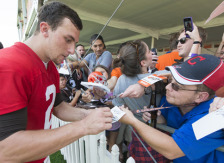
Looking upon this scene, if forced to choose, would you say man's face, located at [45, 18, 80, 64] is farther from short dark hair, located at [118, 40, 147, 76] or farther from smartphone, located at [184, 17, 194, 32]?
smartphone, located at [184, 17, 194, 32]

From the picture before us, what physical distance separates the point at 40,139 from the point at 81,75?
2325 millimetres

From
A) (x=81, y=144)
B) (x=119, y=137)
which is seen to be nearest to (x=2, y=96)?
(x=81, y=144)

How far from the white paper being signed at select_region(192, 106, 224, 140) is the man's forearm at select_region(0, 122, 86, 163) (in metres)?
0.65

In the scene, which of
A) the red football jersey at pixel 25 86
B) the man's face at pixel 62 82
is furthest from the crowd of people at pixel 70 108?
the man's face at pixel 62 82

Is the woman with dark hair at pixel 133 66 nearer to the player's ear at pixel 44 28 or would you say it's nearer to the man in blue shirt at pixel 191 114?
the man in blue shirt at pixel 191 114

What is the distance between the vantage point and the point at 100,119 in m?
0.86

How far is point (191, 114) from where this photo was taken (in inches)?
38.7

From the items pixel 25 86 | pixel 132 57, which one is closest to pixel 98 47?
pixel 132 57

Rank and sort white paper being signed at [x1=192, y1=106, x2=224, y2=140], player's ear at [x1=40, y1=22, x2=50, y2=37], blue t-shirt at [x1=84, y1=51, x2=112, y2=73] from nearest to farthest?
white paper being signed at [x1=192, y1=106, x2=224, y2=140]
player's ear at [x1=40, y1=22, x2=50, y2=37]
blue t-shirt at [x1=84, y1=51, x2=112, y2=73]

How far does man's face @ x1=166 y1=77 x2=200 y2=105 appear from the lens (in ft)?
3.19

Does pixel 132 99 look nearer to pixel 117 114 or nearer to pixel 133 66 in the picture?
pixel 133 66

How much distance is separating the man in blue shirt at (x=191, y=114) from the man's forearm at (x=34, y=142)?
0.43 meters

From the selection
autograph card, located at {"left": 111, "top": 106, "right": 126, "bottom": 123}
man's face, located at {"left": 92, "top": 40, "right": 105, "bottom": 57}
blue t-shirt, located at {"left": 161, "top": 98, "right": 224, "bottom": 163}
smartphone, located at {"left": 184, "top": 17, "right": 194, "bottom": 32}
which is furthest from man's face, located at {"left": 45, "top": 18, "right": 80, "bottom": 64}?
man's face, located at {"left": 92, "top": 40, "right": 105, "bottom": 57}

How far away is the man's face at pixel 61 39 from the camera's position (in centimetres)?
98
